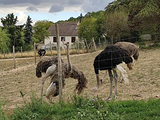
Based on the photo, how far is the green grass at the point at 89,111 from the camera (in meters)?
4.76

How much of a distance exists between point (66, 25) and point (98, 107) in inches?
2031

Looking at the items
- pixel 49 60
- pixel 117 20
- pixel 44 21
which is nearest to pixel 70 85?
pixel 49 60

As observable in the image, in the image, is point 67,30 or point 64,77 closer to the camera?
point 64,77

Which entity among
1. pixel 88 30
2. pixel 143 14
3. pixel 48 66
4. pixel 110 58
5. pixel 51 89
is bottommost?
pixel 51 89

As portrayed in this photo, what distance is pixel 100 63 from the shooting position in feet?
22.6

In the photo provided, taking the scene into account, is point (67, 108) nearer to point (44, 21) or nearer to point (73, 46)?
point (73, 46)

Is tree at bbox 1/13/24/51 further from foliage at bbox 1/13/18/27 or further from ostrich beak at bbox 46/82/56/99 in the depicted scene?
ostrich beak at bbox 46/82/56/99

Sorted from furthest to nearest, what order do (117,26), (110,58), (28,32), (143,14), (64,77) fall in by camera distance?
(28,32)
(117,26)
(143,14)
(110,58)
(64,77)

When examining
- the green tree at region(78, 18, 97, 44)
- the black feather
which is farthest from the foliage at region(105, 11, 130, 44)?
the black feather

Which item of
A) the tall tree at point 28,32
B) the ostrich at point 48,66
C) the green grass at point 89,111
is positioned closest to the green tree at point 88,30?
the tall tree at point 28,32

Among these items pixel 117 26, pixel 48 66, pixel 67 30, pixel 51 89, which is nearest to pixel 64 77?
pixel 51 89

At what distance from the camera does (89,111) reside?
Answer: 16.3 ft

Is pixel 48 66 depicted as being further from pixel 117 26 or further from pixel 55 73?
pixel 117 26

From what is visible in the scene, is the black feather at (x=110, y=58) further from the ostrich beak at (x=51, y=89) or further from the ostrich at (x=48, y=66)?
the ostrich beak at (x=51, y=89)
